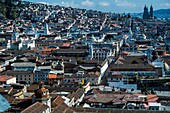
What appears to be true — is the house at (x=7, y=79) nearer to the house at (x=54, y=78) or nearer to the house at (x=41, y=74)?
the house at (x=41, y=74)

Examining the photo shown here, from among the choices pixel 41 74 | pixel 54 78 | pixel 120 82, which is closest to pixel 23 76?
pixel 41 74

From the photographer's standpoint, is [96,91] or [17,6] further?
[17,6]

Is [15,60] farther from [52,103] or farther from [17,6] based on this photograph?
[17,6]

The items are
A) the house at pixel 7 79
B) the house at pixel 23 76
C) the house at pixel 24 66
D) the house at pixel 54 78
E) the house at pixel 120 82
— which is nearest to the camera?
the house at pixel 120 82

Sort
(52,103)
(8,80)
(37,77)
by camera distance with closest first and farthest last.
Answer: (52,103), (8,80), (37,77)

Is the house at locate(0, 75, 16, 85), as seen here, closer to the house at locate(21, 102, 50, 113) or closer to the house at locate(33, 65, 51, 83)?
the house at locate(33, 65, 51, 83)

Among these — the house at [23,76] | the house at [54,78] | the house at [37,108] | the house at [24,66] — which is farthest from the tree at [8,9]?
the house at [37,108]

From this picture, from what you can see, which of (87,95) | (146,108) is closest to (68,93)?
(87,95)

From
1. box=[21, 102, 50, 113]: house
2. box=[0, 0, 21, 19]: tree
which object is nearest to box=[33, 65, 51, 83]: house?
box=[21, 102, 50, 113]: house

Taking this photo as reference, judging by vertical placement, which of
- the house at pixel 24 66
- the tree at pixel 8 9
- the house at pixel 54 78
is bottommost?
the house at pixel 54 78

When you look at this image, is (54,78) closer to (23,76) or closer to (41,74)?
(41,74)

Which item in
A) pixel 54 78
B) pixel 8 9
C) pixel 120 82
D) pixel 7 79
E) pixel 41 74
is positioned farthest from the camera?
pixel 8 9
